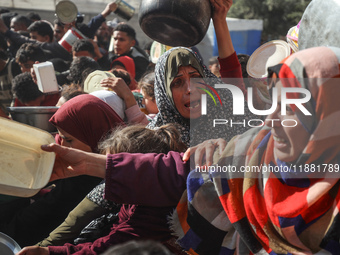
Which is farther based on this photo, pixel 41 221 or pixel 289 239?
pixel 41 221

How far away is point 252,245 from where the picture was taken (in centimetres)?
129

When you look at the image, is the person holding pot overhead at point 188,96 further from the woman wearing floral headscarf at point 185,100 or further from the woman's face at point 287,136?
the woman's face at point 287,136

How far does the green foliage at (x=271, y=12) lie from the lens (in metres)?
16.1

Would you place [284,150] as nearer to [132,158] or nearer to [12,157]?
[132,158]

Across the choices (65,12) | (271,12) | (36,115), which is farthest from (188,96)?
(271,12)

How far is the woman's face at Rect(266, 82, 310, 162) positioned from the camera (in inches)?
45.9

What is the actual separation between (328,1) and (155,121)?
3.55ft

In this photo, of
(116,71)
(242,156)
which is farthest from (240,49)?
→ (242,156)

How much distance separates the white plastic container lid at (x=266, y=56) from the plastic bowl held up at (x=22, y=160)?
1609mm

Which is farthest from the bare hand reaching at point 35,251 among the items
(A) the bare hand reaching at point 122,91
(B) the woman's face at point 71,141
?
(A) the bare hand reaching at point 122,91

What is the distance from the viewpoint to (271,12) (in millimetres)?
16656

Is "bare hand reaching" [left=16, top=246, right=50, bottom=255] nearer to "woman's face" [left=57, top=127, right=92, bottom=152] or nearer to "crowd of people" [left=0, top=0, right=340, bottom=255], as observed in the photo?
"crowd of people" [left=0, top=0, right=340, bottom=255]

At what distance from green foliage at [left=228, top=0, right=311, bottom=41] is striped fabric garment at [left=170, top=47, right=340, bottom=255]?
15.3 meters

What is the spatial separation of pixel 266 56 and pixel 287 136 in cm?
174
